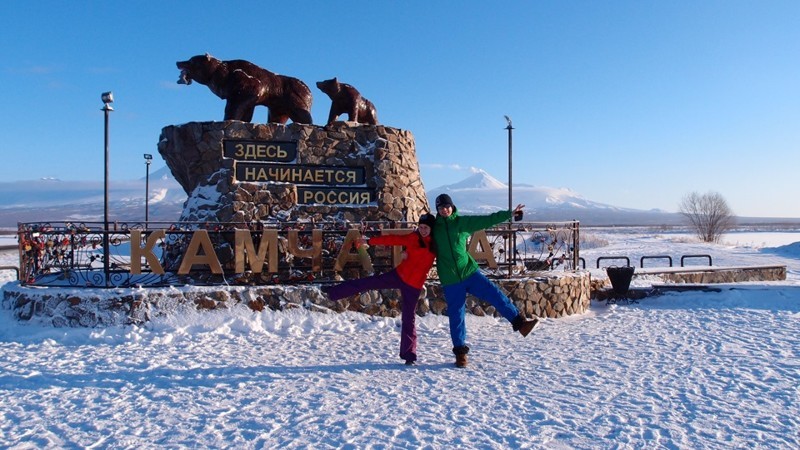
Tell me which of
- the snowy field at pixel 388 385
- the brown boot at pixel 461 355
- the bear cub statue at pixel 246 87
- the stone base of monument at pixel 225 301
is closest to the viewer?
the snowy field at pixel 388 385

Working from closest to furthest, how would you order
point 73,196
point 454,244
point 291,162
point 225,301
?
point 454,244 < point 225,301 < point 291,162 < point 73,196

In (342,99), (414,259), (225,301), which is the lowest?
(225,301)

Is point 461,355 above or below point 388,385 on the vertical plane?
above

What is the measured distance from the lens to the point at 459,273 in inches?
234

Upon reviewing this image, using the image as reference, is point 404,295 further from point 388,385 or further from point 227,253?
point 227,253

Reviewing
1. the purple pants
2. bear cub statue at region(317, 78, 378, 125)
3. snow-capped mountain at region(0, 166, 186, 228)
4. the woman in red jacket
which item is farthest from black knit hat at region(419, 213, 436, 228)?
snow-capped mountain at region(0, 166, 186, 228)

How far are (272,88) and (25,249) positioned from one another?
15.1 feet

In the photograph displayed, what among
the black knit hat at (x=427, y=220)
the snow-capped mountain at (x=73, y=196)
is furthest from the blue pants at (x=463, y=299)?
the snow-capped mountain at (x=73, y=196)

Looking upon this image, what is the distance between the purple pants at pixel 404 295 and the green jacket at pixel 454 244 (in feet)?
1.28

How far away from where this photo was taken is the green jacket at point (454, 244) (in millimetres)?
5918

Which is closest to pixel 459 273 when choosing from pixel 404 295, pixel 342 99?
pixel 404 295

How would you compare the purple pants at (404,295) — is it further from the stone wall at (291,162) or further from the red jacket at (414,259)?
the stone wall at (291,162)

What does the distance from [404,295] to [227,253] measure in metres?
3.97

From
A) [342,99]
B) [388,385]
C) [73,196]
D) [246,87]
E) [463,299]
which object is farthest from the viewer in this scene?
[73,196]
